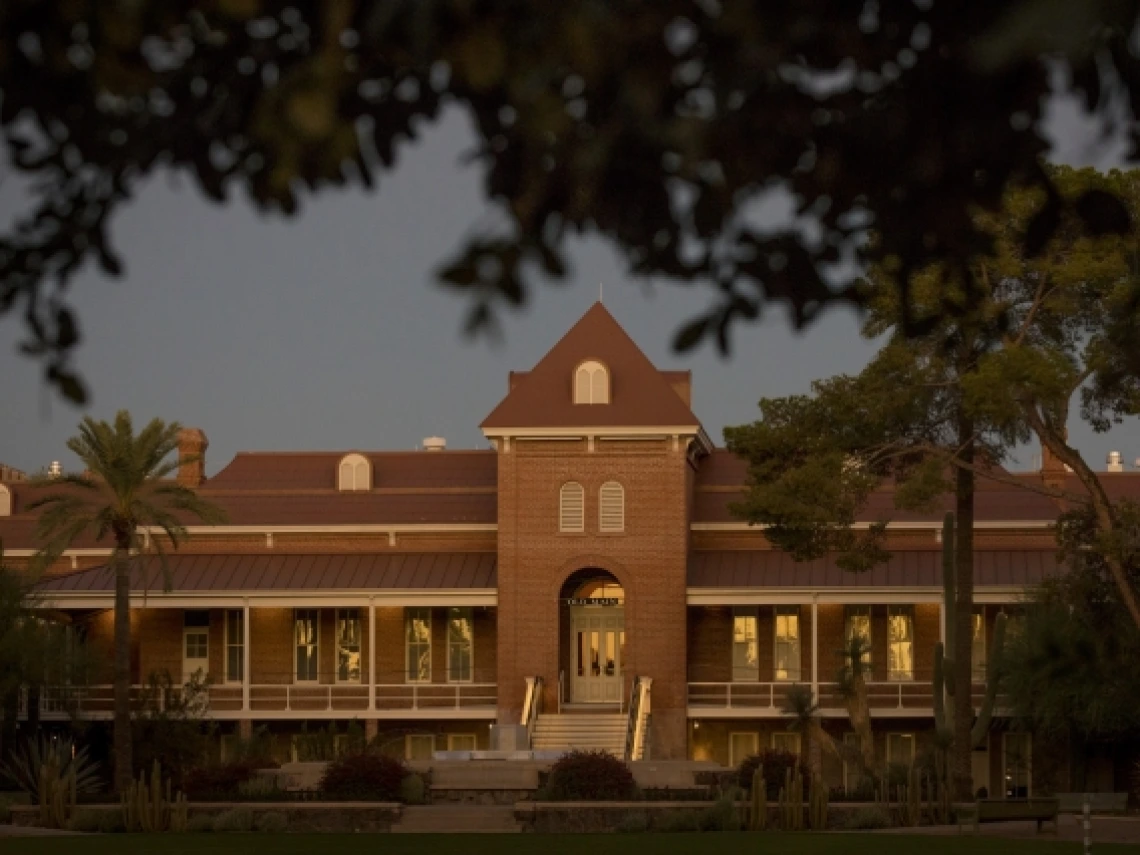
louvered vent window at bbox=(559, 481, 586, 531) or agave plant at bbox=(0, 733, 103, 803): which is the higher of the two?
louvered vent window at bbox=(559, 481, 586, 531)

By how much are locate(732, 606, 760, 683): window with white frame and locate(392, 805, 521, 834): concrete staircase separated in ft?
52.3

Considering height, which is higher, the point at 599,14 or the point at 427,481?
the point at 427,481

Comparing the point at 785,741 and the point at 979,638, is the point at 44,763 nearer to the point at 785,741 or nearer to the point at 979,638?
the point at 785,741

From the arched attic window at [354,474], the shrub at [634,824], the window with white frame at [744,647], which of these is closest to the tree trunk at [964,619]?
the shrub at [634,824]

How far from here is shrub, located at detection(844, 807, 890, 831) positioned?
3102cm

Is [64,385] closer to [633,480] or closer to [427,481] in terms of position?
[633,480]

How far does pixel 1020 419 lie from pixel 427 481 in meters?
24.1

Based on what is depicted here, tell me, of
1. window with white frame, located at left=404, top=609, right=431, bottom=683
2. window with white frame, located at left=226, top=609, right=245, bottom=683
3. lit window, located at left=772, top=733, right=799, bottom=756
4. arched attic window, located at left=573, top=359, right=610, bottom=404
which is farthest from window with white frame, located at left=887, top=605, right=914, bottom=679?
window with white frame, located at left=226, top=609, right=245, bottom=683

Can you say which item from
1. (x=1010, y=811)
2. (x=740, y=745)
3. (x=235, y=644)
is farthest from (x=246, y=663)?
(x=1010, y=811)

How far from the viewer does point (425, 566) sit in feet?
167

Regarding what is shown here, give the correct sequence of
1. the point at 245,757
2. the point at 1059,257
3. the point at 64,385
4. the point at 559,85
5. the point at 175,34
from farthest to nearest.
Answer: the point at 245,757 < the point at 1059,257 < the point at 64,385 < the point at 175,34 < the point at 559,85

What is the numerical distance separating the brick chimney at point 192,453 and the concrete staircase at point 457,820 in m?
23.6

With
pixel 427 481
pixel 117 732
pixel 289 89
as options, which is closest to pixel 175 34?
pixel 289 89

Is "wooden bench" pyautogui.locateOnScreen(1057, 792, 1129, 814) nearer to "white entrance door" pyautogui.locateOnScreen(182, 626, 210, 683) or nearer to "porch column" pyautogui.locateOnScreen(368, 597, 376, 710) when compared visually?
"porch column" pyautogui.locateOnScreen(368, 597, 376, 710)
